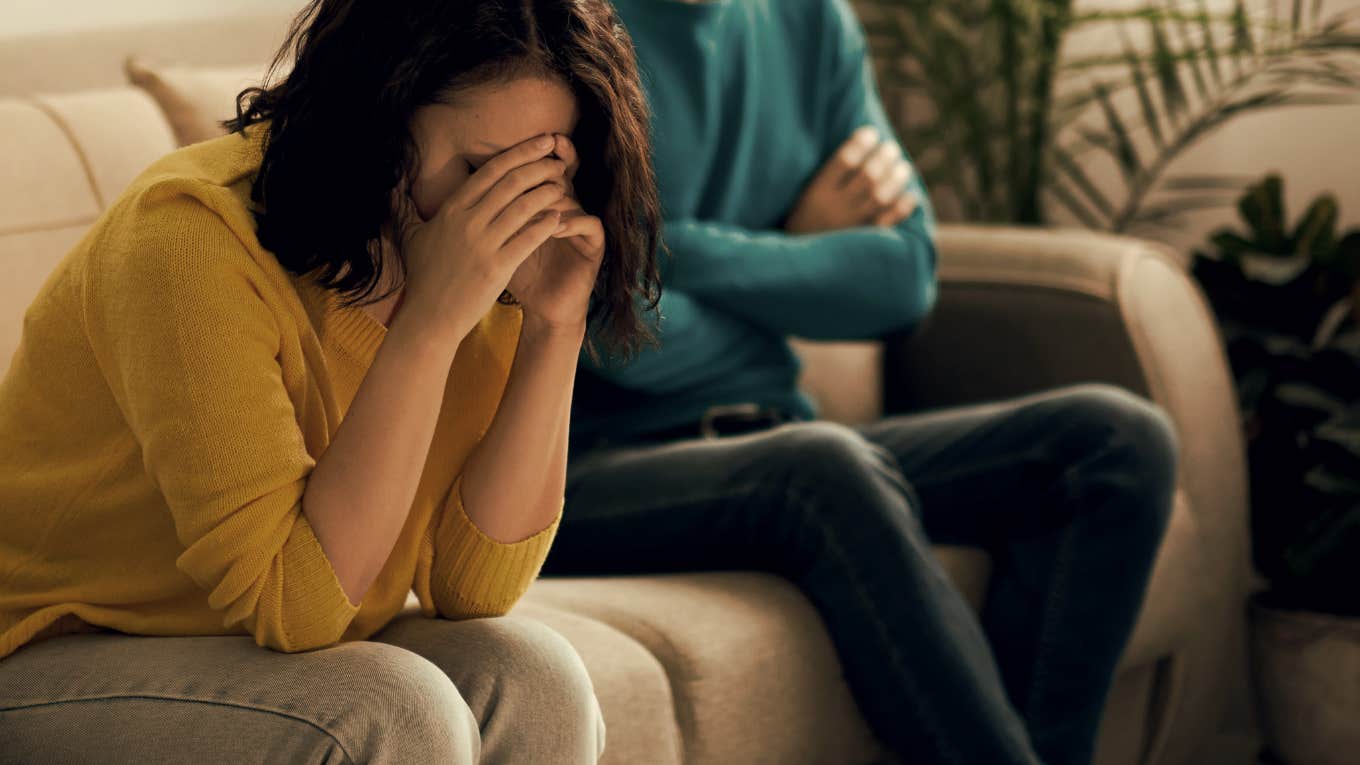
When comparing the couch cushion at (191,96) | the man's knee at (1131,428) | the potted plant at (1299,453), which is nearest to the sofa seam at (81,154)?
the couch cushion at (191,96)

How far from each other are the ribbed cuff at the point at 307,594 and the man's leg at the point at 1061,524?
0.67 metres

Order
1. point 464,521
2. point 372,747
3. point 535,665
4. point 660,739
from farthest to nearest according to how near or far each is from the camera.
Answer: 1. point 660,739
2. point 464,521
3. point 535,665
4. point 372,747

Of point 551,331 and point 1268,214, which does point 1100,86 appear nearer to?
point 1268,214

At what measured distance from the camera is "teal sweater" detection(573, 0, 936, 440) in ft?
4.85

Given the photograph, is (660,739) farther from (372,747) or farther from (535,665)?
(372,747)

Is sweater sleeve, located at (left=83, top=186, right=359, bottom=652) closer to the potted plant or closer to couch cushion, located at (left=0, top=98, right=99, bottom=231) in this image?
couch cushion, located at (left=0, top=98, right=99, bottom=231)

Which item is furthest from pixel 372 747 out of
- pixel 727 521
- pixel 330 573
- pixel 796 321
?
pixel 796 321

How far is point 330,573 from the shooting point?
0.84 metres

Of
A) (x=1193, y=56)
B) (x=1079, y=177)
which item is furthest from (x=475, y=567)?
(x=1079, y=177)

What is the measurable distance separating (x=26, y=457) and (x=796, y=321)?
83 centimetres

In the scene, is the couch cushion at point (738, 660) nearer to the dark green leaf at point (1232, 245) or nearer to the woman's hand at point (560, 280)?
the woman's hand at point (560, 280)

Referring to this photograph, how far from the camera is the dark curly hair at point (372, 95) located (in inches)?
33.1

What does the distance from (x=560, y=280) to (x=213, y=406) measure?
27 centimetres

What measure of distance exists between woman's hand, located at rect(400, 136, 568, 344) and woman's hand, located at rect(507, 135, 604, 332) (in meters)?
0.07
